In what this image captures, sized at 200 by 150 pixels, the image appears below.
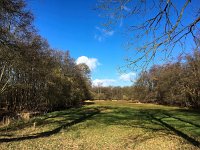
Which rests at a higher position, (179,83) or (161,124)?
(179,83)

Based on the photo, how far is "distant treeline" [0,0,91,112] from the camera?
8.91m

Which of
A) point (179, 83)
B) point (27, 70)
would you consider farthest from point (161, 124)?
point (179, 83)

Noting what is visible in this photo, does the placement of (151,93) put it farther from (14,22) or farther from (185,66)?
(14,22)

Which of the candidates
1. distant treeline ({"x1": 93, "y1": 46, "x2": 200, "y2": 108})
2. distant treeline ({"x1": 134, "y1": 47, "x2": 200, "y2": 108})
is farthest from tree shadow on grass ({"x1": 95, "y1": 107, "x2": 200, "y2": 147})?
distant treeline ({"x1": 134, "y1": 47, "x2": 200, "y2": 108})

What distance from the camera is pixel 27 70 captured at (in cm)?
1420

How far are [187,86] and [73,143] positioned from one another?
894 inches

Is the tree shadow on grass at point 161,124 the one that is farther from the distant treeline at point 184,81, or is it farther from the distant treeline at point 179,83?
the distant treeline at point 184,81

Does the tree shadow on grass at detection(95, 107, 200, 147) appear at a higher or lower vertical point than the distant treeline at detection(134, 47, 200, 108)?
lower

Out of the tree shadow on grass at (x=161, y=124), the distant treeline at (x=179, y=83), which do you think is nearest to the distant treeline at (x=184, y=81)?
the distant treeline at (x=179, y=83)

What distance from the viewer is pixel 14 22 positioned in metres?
8.63

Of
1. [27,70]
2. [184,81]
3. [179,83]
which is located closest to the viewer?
[27,70]

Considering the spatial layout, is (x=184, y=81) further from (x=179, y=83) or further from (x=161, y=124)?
(x=161, y=124)

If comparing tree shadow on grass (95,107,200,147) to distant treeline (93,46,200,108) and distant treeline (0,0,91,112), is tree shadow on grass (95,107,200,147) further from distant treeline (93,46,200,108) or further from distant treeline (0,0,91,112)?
distant treeline (0,0,91,112)

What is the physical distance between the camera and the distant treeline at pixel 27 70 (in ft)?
29.2
